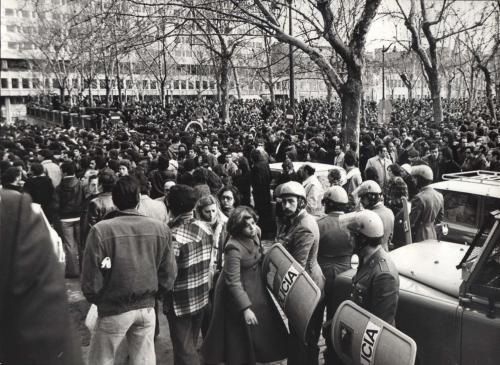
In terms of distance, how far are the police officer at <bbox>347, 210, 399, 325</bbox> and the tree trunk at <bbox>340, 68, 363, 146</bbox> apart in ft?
29.1

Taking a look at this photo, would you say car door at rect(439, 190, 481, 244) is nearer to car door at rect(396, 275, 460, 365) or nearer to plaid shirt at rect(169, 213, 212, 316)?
car door at rect(396, 275, 460, 365)

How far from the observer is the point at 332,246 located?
5.31 m

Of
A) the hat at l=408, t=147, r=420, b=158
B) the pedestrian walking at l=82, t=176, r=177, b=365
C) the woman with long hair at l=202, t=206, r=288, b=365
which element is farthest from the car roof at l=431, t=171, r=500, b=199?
the hat at l=408, t=147, r=420, b=158

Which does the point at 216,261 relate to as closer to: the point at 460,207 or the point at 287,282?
Result: the point at 287,282

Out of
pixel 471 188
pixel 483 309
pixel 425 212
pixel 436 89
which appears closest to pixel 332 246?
pixel 483 309

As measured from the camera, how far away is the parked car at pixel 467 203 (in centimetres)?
619

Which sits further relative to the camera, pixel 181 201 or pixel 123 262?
pixel 181 201

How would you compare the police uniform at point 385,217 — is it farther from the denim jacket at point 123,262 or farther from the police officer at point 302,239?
the denim jacket at point 123,262

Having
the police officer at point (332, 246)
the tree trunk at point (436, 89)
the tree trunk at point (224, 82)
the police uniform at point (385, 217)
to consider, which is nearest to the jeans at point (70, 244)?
the police officer at point (332, 246)

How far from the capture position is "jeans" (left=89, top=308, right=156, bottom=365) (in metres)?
3.86

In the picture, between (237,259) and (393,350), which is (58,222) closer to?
(237,259)

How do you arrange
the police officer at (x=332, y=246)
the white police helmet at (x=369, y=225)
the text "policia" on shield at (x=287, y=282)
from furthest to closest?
the police officer at (x=332, y=246)
the text "policia" on shield at (x=287, y=282)
the white police helmet at (x=369, y=225)

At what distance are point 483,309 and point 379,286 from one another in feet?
2.32

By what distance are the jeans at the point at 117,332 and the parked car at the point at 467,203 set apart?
3992mm
